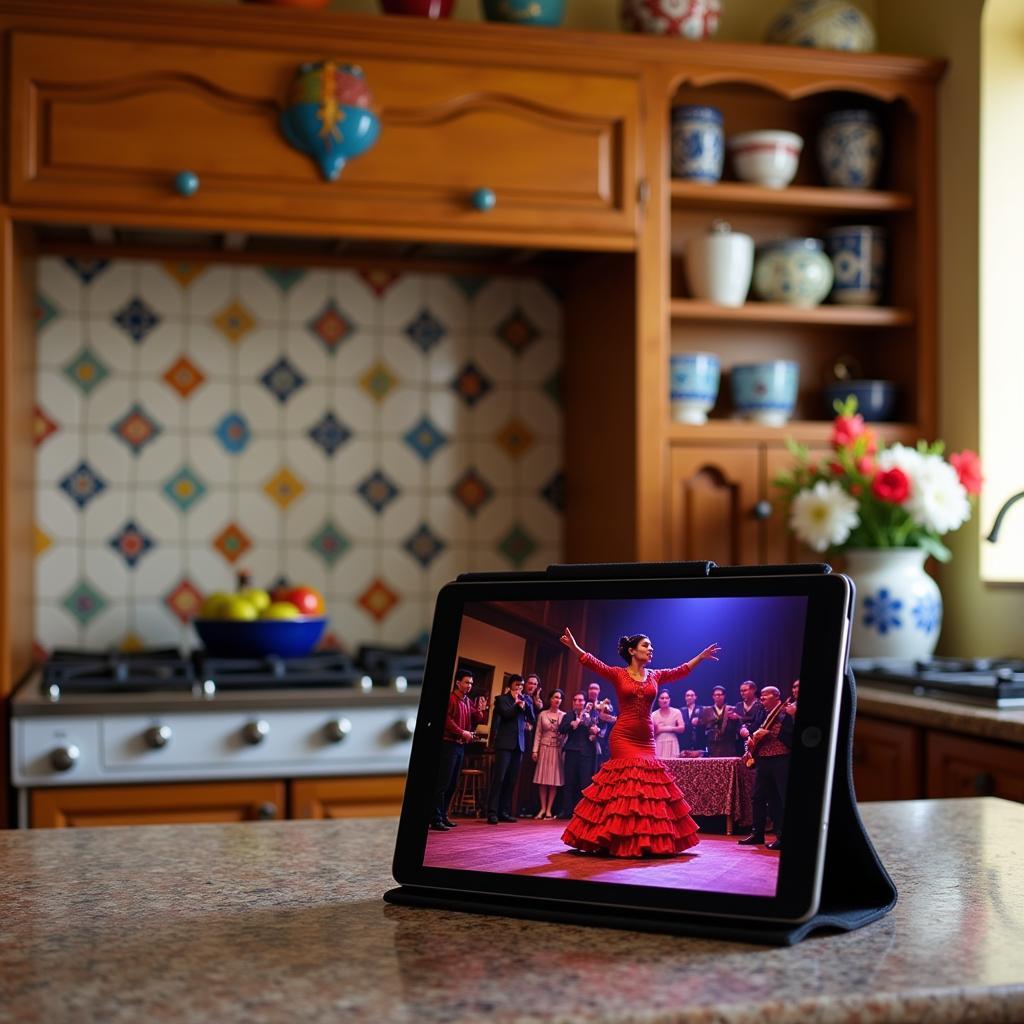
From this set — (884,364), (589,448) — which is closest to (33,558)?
(589,448)

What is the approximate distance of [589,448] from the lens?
3.14 m

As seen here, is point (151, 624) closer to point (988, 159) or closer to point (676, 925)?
point (988, 159)

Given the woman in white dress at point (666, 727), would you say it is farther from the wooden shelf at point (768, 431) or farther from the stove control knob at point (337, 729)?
the wooden shelf at point (768, 431)

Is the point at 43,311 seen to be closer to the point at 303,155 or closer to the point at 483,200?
the point at 303,155

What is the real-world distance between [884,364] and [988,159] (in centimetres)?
54

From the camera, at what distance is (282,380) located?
3.20 meters

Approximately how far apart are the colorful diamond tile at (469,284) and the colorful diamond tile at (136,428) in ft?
2.62

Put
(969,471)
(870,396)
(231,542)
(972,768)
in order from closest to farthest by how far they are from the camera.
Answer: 1. (972,768)
2. (969,471)
3. (870,396)
4. (231,542)

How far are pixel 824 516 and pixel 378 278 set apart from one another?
125cm

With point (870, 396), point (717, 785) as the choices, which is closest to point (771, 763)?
point (717, 785)

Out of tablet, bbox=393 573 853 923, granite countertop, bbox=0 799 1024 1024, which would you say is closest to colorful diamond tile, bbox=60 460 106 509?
granite countertop, bbox=0 799 1024 1024

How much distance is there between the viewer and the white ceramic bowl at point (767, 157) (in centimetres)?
296

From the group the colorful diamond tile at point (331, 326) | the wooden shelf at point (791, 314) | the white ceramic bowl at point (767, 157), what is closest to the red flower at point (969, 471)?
the wooden shelf at point (791, 314)

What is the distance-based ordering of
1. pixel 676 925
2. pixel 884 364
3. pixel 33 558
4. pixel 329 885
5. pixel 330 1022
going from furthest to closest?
pixel 884 364 < pixel 33 558 < pixel 329 885 < pixel 676 925 < pixel 330 1022
